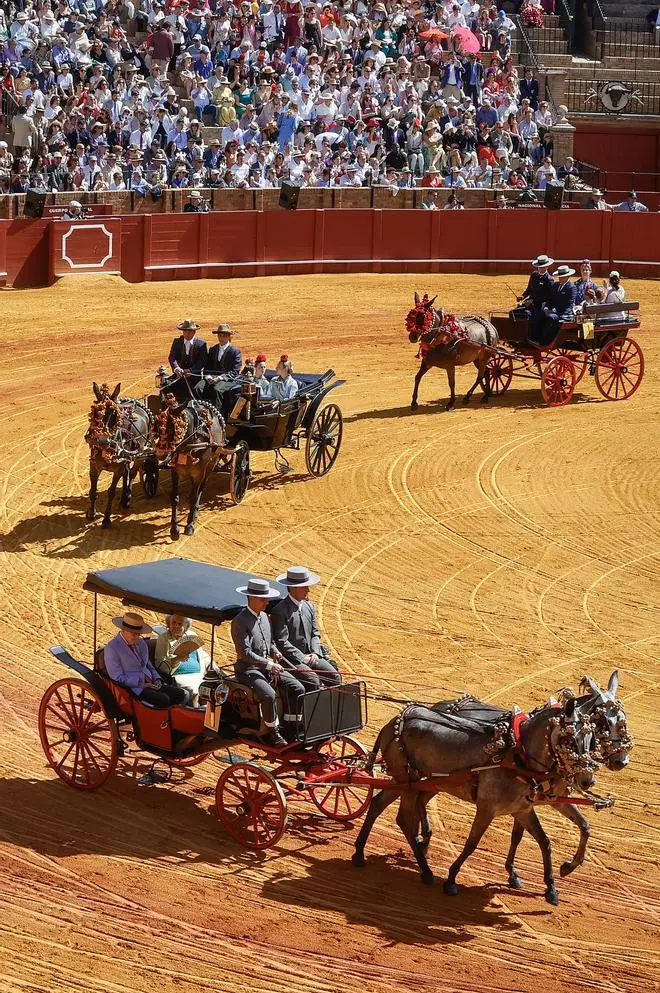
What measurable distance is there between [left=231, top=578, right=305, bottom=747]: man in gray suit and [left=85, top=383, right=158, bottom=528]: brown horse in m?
6.02

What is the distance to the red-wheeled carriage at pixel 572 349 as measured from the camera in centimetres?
2208

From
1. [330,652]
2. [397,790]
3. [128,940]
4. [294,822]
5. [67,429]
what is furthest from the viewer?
[67,429]

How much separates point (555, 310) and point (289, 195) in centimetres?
976

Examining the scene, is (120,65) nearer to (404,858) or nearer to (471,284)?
(471,284)

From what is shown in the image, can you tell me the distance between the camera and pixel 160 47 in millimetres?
31672

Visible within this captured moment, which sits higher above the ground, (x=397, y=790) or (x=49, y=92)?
(x=49, y=92)

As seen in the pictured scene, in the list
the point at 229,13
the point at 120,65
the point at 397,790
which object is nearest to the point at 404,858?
the point at 397,790

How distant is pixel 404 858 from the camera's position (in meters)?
10.3

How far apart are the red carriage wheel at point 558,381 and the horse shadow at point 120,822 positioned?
480 inches

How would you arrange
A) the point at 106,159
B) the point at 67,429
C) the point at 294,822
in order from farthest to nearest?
the point at 106,159
the point at 67,429
the point at 294,822

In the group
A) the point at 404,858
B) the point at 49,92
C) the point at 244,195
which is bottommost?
the point at 404,858

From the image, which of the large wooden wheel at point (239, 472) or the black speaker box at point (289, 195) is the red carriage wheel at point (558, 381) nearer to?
the large wooden wheel at point (239, 472)

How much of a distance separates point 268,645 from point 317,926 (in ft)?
6.52

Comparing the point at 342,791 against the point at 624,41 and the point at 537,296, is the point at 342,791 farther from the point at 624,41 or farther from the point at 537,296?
the point at 624,41
